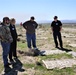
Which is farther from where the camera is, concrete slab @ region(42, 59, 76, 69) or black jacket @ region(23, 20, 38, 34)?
black jacket @ region(23, 20, 38, 34)

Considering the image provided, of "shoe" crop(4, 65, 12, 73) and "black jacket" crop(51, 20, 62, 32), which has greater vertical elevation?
"black jacket" crop(51, 20, 62, 32)

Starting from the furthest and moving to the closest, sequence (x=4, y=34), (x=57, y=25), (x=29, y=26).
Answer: (x=57, y=25), (x=29, y=26), (x=4, y=34)

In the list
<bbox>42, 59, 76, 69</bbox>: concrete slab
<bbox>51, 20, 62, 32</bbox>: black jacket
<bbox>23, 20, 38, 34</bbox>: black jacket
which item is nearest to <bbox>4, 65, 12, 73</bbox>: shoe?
<bbox>42, 59, 76, 69</bbox>: concrete slab

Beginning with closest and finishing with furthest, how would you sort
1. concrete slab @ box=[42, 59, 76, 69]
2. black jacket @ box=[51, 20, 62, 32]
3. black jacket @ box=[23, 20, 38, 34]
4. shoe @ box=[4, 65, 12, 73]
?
shoe @ box=[4, 65, 12, 73] → concrete slab @ box=[42, 59, 76, 69] → black jacket @ box=[23, 20, 38, 34] → black jacket @ box=[51, 20, 62, 32]

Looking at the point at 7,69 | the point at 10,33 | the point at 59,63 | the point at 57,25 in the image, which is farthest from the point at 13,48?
the point at 57,25

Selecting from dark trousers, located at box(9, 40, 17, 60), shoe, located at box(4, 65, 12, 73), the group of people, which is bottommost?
shoe, located at box(4, 65, 12, 73)

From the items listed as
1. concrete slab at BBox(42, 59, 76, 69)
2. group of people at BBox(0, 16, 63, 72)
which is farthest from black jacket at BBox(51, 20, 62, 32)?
concrete slab at BBox(42, 59, 76, 69)

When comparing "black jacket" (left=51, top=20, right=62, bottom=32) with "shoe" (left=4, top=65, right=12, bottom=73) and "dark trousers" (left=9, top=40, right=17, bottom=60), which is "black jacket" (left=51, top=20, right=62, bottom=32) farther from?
"shoe" (left=4, top=65, right=12, bottom=73)

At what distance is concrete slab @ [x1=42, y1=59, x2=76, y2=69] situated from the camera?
7.45 meters

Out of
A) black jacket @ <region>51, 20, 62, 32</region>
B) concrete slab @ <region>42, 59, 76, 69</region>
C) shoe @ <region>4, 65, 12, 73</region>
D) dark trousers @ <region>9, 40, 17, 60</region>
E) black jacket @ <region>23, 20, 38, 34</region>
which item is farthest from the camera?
black jacket @ <region>51, 20, 62, 32</region>

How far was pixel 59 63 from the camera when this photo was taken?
7852 mm

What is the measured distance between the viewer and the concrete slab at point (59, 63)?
7.45 m

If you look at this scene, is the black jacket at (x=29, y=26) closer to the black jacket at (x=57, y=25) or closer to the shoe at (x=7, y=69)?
the black jacket at (x=57, y=25)

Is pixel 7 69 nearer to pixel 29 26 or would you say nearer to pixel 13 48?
pixel 13 48
